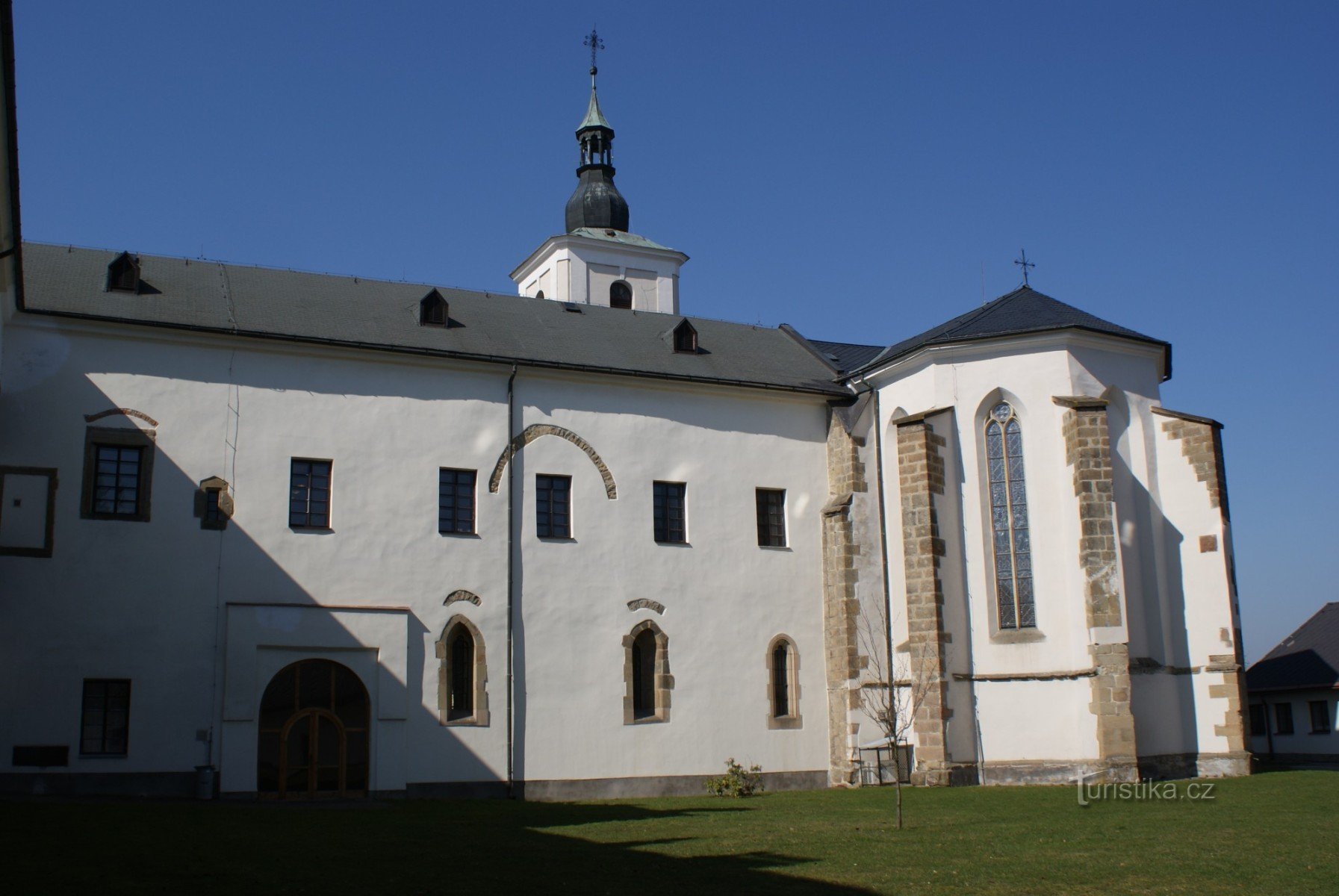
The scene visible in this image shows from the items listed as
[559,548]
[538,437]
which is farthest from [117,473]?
[559,548]

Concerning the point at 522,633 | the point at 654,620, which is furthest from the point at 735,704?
the point at 522,633

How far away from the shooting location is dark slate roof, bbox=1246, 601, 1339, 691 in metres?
35.8

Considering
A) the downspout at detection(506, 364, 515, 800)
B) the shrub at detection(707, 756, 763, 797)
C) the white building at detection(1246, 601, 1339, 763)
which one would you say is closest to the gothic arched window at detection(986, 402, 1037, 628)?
the shrub at detection(707, 756, 763, 797)

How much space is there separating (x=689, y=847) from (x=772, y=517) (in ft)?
42.8

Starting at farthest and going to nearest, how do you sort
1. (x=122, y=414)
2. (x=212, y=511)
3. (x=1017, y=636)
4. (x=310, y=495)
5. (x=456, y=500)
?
(x=456, y=500), (x=1017, y=636), (x=310, y=495), (x=212, y=511), (x=122, y=414)

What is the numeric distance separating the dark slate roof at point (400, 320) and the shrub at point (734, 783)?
26.2ft

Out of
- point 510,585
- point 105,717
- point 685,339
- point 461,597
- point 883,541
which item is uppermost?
point 685,339

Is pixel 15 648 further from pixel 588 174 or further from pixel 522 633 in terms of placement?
pixel 588 174

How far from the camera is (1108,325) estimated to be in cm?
2531

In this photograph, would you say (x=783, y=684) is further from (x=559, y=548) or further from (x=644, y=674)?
(x=559, y=548)

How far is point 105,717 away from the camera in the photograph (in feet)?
67.5

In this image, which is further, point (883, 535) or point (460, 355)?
point (883, 535)

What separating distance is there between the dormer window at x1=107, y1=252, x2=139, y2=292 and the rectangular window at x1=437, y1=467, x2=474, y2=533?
657 cm

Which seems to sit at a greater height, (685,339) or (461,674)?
(685,339)
